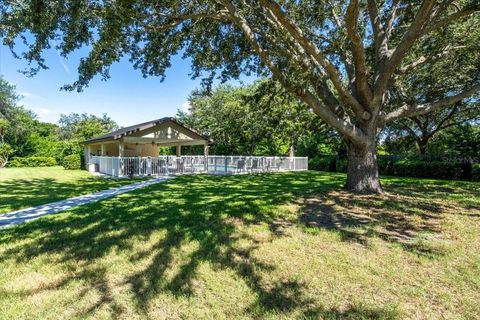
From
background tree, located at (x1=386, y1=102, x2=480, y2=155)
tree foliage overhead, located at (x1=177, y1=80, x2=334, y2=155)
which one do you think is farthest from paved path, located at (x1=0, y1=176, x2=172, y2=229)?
background tree, located at (x1=386, y1=102, x2=480, y2=155)

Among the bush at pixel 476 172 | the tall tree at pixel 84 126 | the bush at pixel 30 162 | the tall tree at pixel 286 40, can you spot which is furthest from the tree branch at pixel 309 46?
the tall tree at pixel 84 126

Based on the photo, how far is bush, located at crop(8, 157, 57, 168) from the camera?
1145 inches

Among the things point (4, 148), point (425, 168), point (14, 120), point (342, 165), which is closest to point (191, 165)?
point (342, 165)

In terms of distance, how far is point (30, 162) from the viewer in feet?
97.5

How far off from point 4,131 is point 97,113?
146 ft

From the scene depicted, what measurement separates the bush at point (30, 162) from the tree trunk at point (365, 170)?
111 feet

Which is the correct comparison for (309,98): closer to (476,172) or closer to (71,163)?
(476,172)

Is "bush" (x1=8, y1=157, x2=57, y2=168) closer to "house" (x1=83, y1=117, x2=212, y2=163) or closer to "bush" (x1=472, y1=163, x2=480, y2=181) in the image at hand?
"house" (x1=83, y1=117, x2=212, y2=163)

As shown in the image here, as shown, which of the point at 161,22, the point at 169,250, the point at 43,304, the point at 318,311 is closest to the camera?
the point at 318,311

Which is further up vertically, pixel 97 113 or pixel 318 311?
pixel 97 113

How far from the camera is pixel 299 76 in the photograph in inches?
284

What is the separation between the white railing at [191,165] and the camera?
1644cm

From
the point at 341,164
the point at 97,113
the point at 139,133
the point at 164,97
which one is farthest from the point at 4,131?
the point at 97,113

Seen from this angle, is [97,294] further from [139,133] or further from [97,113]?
[97,113]
